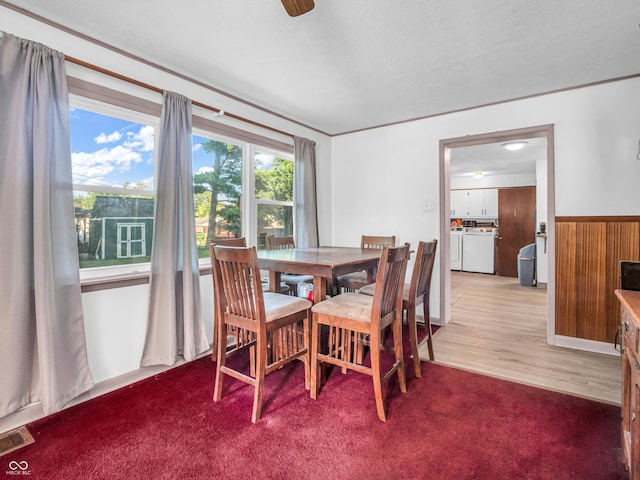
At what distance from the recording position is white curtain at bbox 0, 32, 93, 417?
1741 millimetres

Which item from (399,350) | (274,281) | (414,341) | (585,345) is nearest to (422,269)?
(414,341)

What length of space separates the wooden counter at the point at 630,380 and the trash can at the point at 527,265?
4814mm

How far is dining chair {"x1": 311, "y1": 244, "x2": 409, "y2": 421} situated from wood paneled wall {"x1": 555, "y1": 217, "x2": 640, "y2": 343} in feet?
6.14

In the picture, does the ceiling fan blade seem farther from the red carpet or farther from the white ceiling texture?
the red carpet

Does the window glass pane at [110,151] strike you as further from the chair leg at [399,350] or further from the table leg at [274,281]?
the chair leg at [399,350]

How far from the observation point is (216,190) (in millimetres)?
3057

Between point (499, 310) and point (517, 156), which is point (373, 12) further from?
point (517, 156)

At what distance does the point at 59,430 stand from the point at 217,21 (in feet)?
8.06

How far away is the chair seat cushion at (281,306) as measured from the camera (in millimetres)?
1939

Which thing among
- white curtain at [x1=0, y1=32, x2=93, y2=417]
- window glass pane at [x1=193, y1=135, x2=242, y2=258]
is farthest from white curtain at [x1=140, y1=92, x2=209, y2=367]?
white curtain at [x1=0, y1=32, x2=93, y2=417]

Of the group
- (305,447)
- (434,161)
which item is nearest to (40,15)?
(305,447)

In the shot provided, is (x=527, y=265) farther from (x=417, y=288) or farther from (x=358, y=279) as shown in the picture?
(x=417, y=288)

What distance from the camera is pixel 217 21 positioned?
196 cm

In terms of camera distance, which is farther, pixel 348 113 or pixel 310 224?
pixel 310 224
